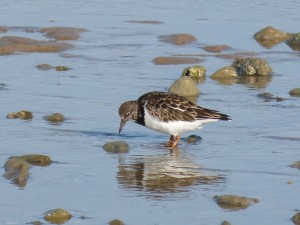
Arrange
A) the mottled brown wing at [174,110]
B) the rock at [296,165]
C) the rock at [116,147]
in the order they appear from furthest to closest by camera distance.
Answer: the mottled brown wing at [174,110] → the rock at [116,147] → the rock at [296,165]

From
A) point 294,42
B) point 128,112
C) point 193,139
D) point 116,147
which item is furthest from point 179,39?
point 116,147

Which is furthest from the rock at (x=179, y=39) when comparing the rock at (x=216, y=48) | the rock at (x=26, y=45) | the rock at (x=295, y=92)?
the rock at (x=295, y=92)

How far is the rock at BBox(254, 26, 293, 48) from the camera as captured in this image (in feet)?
65.8

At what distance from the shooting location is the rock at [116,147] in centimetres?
1210

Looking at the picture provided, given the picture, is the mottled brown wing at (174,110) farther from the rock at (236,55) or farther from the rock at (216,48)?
the rock at (216,48)

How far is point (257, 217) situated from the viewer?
951 cm

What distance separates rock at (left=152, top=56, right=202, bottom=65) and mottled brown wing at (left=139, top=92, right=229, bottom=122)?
17.2 ft

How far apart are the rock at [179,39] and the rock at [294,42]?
6.17 feet

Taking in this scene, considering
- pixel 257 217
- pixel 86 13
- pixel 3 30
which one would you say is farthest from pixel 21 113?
pixel 86 13

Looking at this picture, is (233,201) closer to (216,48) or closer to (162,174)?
(162,174)

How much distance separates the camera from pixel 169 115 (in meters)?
12.5

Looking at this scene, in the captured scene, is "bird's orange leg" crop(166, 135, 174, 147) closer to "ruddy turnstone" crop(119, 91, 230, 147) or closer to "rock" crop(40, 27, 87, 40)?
"ruddy turnstone" crop(119, 91, 230, 147)

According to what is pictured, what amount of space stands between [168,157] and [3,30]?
29.0 feet

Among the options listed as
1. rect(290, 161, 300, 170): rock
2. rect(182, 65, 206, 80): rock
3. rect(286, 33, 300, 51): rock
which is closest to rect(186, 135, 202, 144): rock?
rect(290, 161, 300, 170): rock
